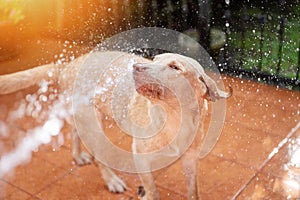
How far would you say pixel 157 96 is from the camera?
217 centimetres

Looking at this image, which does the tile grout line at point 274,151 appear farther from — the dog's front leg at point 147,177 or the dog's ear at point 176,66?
the dog's ear at point 176,66

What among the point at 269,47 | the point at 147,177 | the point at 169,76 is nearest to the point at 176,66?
the point at 169,76

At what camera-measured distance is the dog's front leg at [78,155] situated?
297 centimetres

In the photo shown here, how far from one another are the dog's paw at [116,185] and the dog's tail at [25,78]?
33.4 inches

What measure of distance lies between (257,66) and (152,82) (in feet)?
9.60

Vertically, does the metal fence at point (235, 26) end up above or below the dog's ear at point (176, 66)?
below

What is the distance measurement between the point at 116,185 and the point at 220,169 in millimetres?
741

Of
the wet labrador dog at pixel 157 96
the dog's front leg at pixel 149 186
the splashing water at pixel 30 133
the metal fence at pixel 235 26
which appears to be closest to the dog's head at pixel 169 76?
the wet labrador dog at pixel 157 96

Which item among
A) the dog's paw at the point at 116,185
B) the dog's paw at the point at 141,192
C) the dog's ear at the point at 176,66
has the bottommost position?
the dog's paw at the point at 141,192

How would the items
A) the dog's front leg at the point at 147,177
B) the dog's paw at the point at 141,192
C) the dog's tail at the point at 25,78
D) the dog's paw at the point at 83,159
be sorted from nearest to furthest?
the dog's front leg at the point at 147,177
the dog's paw at the point at 141,192
the dog's tail at the point at 25,78
the dog's paw at the point at 83,159

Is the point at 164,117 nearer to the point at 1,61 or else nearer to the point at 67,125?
the point at 67,125

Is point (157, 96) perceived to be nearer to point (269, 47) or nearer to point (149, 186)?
point (149, 186)

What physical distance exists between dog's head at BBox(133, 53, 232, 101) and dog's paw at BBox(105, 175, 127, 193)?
2.66 feet

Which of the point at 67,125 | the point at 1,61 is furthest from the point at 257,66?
the point at 1,61
